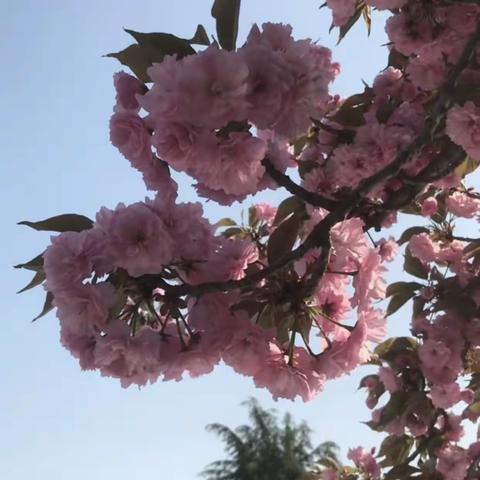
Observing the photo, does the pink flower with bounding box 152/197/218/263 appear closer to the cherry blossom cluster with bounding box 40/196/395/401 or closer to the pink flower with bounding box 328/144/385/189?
the cherry blossom cluster with bounding box 40/196/395/401

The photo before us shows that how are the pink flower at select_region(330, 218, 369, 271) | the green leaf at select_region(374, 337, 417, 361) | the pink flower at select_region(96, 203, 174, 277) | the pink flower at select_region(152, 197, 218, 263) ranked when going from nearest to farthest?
the pink flower at select_region(96, 203, 174, 277) → the pink flower at select_region(152, 197, 218, 263) → the pink flower at select_region(330, 218, 369, 271) → the green leaf at select_region(374, 337, 417, 361)

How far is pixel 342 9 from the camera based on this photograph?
8.00 feet

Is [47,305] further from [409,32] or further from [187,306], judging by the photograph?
[409,32]

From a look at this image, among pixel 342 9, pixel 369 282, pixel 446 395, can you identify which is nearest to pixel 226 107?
pixel 369 282

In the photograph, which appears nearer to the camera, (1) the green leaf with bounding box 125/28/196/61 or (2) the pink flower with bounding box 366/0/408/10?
(1) the green leaf with bounding box 125/28/196/61

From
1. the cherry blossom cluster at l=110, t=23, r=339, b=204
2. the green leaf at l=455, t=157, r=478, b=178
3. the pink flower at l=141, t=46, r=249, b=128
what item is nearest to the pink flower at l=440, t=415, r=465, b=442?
the green leaf at l=455, t=157, r=478, b=178

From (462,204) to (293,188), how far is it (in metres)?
1.83

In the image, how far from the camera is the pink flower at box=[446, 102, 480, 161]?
6.21ft

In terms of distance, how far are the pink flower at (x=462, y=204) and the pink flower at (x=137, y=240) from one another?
2.08m

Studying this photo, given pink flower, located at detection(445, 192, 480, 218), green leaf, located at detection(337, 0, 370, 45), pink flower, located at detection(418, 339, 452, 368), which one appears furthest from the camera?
pink flower, located at detection(445, 192, 480, 218)

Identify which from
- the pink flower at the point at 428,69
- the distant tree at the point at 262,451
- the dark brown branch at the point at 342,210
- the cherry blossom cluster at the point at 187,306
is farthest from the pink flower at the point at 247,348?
the distant tree at the point at 262,451

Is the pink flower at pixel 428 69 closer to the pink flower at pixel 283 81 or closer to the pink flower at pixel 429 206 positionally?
the pink flower at pixel 283 81

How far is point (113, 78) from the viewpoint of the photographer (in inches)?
68.1

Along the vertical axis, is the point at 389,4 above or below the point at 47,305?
above
